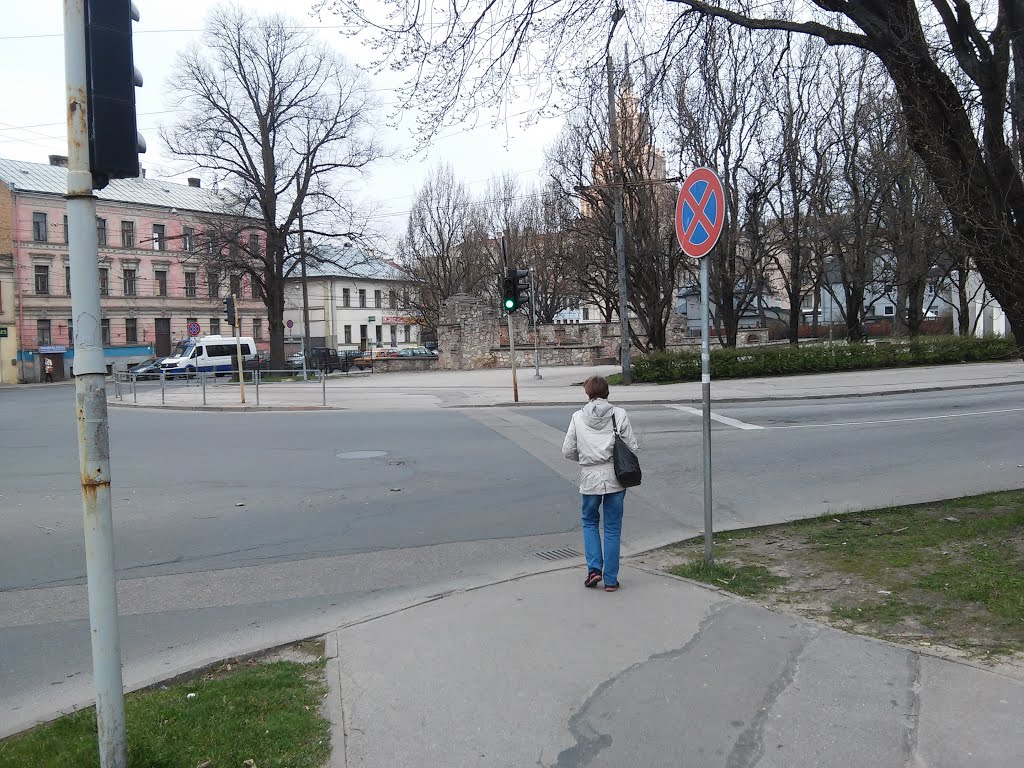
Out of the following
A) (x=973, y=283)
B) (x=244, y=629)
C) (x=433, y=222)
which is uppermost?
(x=433, y=222)

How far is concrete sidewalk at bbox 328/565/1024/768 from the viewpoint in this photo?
3.49 meters

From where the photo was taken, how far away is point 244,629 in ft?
18.2

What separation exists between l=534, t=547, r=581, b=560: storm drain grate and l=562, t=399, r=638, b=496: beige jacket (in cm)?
148

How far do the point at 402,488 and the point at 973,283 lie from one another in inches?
1649

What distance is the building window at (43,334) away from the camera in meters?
54.2

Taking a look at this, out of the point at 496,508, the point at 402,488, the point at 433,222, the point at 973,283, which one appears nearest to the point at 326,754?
the point at 496,508

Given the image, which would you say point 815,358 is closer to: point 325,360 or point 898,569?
point 898,569

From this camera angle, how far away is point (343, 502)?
952cm

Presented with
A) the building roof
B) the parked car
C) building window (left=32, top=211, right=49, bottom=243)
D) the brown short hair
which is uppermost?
the building roof

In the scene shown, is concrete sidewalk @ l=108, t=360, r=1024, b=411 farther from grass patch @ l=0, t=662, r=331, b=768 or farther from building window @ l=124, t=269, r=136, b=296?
building window @ l=124, t=269, r=136, b=296

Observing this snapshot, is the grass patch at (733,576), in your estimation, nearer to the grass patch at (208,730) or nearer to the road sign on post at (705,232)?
the road sign on post at (705,232)

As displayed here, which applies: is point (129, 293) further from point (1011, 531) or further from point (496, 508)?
point (1011, 531)

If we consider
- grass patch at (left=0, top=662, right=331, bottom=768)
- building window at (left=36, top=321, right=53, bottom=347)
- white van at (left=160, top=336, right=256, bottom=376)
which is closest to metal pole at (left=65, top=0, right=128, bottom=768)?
grass patch at (left=0, top=662, right=331, bottom=768)

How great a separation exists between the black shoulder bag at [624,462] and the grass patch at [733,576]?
0.96 metres
